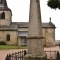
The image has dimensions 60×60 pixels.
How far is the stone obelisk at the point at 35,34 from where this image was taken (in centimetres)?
1189

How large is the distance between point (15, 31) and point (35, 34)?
4059 centimetres

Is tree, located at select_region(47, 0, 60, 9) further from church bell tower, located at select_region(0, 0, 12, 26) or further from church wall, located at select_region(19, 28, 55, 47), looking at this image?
church bell tower, located at select_region(0, 0, 12, 26)

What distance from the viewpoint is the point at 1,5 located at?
56.4 metres

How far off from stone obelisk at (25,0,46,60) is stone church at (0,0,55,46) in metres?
40.2

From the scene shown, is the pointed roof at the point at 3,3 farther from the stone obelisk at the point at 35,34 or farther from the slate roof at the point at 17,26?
the stone obelisk at the point at 35,34

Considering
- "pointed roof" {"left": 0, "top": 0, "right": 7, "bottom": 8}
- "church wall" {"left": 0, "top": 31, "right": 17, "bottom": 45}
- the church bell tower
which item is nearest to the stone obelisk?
"church wall" {"left": 0, "top": 31, "right": 17, "bottom": 45}

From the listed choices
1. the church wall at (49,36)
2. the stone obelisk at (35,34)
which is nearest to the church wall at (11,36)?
the church wall at (49,36)

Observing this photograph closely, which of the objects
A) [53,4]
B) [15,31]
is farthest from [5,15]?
[53,4]

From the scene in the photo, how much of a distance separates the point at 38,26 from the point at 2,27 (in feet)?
138

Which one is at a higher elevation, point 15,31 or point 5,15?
point 5,15

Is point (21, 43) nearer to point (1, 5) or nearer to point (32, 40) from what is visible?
point (1, 5)

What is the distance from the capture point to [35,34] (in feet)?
39.4

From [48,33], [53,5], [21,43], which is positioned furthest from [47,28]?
[53,5]

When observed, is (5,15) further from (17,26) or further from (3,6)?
(17,26)
